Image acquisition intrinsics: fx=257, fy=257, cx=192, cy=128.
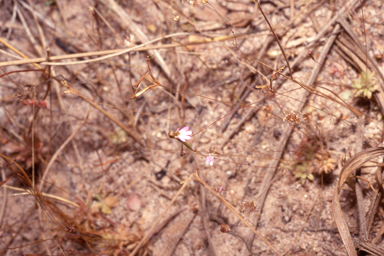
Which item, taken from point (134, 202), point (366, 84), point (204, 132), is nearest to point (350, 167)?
point (366, 84)

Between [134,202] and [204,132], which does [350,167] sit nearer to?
[204,132]

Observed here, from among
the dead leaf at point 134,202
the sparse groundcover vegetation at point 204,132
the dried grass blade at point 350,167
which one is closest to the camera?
the dried grass blade at point 350,167

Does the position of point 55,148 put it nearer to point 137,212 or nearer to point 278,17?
point 137,212

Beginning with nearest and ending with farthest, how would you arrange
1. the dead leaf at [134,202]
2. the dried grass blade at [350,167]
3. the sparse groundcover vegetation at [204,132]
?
the dried grass blade at [350,167] → the sparse groundcover vegetation at [204,132] → the dead leaf at [134,202]

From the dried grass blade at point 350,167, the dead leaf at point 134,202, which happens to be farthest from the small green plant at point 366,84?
the dead leaf at point 134,202

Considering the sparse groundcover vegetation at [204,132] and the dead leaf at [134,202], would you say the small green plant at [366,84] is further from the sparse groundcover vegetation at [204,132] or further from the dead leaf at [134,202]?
the dead leaf at [134,202]

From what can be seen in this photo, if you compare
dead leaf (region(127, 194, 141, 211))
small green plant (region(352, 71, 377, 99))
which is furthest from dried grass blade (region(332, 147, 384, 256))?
dead leaf (region(127, 194, 141, 211))

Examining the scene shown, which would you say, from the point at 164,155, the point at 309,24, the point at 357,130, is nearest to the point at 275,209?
the point at 357,130

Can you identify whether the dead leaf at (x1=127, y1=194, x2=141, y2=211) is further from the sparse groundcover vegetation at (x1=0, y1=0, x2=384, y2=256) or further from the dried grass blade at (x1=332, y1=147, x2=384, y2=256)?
the dried grass blade at (x1=332, y1=147, x2=384, y2=256)
